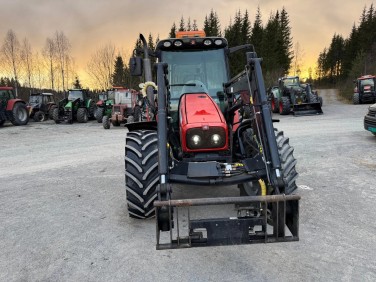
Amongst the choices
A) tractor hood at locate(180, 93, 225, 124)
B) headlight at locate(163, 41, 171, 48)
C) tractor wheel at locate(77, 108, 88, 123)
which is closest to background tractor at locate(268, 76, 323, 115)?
tractor wheel at locate(77, 108, 88, 123)

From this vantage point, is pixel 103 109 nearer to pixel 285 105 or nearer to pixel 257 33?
pixel 285 105

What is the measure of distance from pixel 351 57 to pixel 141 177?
231ft

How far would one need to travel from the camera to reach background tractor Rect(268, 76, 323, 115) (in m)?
18.5

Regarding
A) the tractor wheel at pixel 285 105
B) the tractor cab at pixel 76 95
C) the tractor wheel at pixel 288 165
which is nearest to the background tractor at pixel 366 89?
the tractor wheel at pixel 285 105

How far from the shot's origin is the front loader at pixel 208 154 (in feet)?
9.37

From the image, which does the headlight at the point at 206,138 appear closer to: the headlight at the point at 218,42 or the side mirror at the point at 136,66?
the side mirror at the point at 136,66

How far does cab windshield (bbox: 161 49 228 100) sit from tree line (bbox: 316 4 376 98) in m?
31.4

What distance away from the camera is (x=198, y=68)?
16.4 feet

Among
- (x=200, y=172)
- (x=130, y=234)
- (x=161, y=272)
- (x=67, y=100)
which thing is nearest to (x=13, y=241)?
(x=130, y=234)

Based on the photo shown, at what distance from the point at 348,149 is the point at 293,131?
3930 millimetres

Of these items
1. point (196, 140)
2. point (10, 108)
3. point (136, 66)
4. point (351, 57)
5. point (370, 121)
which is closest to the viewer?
point (196, 140)

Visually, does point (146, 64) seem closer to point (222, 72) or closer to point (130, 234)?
point (222, 72)

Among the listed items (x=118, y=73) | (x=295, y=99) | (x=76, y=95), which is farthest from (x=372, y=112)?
(x=118, y=73)

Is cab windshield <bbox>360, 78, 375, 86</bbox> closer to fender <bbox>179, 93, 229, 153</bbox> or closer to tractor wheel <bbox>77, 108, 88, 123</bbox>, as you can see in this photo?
tractor wheel <bbox>77, 108, 88, 123</bbox>
